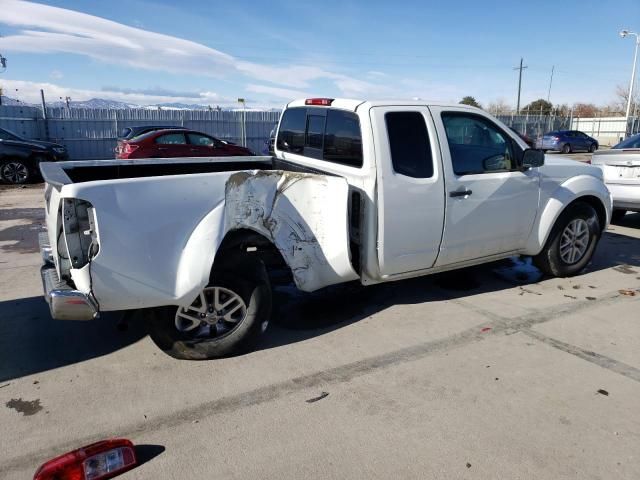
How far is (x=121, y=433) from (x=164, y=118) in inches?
815

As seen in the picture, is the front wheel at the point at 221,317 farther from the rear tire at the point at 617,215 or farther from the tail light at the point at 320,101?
the rear tire at the point at 617,215

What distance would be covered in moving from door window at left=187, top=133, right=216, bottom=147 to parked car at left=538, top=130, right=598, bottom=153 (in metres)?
23.8

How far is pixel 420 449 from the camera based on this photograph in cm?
279

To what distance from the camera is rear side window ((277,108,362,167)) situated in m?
4.29

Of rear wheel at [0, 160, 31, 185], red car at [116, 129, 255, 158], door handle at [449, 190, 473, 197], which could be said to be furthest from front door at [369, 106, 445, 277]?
rear wheel at [0, 160, 31, 185]

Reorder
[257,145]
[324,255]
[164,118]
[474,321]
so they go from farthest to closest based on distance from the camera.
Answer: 1. [257,145]
2. [164,118]
3. [474,321]
4. [324,255]

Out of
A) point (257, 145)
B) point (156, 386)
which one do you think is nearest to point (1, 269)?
point (156, 386)

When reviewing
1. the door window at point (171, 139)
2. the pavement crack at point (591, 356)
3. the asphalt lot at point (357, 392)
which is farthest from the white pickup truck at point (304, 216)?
the door window at point (171, 139)

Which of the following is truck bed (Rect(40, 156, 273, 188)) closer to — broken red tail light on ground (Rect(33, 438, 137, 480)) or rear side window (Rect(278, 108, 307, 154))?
rear side window (Rect(278, 108, 307, 154))

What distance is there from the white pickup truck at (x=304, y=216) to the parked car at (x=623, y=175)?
8.80 ft

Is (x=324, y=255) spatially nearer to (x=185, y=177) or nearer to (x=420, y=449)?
(x=185, y=177)

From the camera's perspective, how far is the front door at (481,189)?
14.9ft

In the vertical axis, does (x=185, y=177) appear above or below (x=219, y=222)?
above

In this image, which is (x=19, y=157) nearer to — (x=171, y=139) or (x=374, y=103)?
(x=171, y=139)
